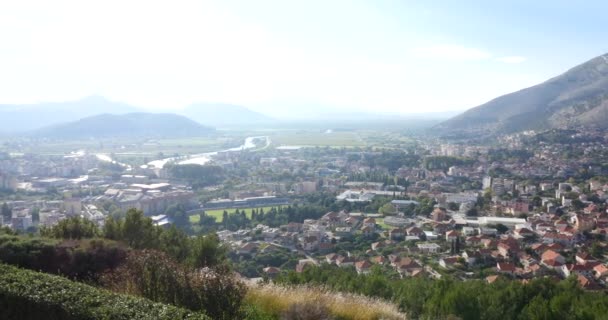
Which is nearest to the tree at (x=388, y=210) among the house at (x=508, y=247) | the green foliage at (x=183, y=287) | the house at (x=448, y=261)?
the house at (x=508, y=247)

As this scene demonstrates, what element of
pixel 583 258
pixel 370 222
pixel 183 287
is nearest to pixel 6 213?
pixel 370 222

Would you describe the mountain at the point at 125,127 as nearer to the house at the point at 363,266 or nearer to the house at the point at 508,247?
the house at the point at 363,266

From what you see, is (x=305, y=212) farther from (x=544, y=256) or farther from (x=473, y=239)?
(x=544, y=256)

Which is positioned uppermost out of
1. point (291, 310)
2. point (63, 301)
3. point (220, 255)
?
→ point (63, 301)

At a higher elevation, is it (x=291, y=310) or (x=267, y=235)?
(x=291, y=310)

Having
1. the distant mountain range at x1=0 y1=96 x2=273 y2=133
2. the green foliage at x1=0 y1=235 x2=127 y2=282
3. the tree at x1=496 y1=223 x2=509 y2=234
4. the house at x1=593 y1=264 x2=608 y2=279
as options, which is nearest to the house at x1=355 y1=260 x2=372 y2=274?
the house at x1=593 y1=264 x2=608 y2=279

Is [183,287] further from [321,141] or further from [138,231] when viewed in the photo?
[321,141]

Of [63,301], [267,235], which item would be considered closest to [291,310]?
[63,301]

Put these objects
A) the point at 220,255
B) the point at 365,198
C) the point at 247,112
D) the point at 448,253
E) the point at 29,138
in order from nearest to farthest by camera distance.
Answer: the point at 220,255, the point at 448,253, the point at 365,198, the point at 29,138, the point at 247,112
